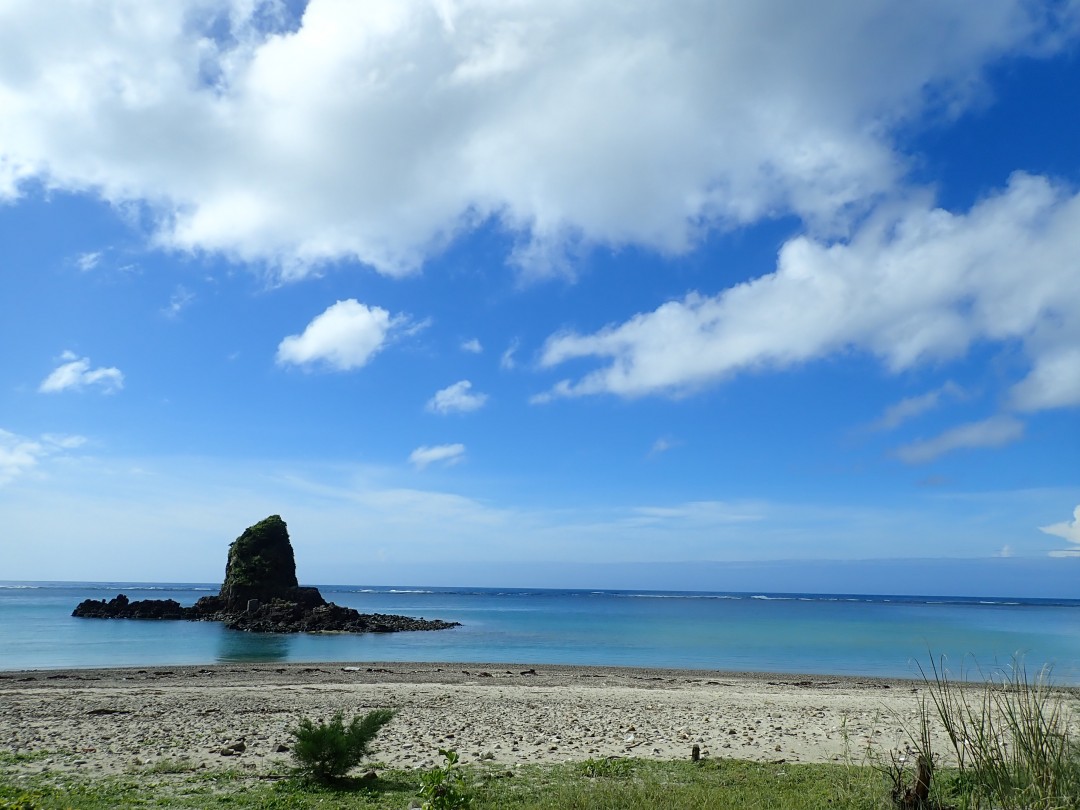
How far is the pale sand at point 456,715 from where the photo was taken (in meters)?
14.9

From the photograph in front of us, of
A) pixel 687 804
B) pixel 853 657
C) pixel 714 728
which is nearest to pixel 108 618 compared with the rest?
pixel 853 657

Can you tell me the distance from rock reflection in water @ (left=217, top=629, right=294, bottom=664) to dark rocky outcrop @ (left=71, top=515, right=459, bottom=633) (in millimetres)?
5530

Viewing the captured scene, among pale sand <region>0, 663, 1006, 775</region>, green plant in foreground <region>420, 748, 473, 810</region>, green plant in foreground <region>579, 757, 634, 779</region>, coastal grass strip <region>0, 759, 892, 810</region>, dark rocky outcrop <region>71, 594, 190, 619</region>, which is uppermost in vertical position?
green plant in foreground <region>420, 748, 473, 810</region>

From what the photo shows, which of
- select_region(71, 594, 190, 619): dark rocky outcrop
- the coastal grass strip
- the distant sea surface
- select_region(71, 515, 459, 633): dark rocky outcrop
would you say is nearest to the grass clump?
the coastal grass strip

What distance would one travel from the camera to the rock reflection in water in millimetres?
44625

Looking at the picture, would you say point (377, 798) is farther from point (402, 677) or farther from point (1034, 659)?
point (1034, 659)

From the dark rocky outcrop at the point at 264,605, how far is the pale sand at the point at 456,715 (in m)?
36.3

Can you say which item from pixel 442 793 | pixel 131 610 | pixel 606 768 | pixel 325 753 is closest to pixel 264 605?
pixel 131 610

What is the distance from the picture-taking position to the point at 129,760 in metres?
13.6

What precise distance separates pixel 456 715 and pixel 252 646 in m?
38.3

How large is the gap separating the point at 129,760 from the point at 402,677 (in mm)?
20213

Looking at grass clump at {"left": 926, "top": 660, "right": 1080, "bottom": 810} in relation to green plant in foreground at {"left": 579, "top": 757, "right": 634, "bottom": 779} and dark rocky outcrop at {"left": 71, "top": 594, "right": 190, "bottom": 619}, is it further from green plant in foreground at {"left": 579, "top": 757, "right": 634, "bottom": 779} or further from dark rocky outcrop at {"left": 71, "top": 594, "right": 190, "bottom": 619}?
dark rocky outcrop at {"left": 71, "top": 594, "right": 190, "bottom": 619}

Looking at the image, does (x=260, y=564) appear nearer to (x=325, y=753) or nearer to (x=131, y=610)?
(x=131, y=610)

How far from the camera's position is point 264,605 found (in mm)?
78000
